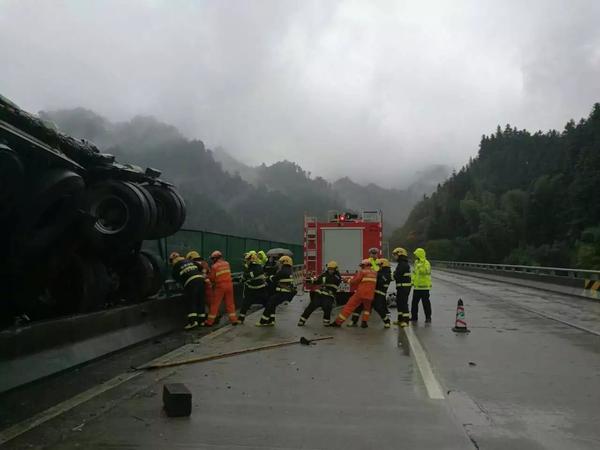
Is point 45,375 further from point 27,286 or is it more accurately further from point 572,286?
point 572,286

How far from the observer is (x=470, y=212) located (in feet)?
407

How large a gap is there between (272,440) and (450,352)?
16.7 ft

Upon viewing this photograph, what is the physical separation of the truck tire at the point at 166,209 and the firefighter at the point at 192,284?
71 centimetres

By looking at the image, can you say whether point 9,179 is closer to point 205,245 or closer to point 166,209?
point 166,209

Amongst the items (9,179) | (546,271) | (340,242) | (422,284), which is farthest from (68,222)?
(546,271)

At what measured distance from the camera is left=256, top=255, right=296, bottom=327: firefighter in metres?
12.6

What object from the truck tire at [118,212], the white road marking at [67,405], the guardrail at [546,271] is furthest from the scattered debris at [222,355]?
the guardrail at [546,271]

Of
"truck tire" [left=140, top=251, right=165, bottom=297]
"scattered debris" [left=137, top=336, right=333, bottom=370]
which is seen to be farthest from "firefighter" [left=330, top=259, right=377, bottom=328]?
"truck tire" [left=140, top=251, right=165, bottom=297]

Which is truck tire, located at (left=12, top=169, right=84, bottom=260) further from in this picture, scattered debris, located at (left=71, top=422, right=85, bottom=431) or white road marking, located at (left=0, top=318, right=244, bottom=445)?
scattered debris, located at (left=71, top=422, right=85, bottom=431)

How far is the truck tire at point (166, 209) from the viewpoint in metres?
11.1

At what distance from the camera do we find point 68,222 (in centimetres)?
714

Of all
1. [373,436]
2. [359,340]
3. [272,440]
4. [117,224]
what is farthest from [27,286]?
[359,340]

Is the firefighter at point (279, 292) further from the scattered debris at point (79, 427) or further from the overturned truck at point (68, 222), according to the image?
the scattered debris at point (79, 427)

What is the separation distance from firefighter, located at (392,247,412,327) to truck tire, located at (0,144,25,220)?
822cm
